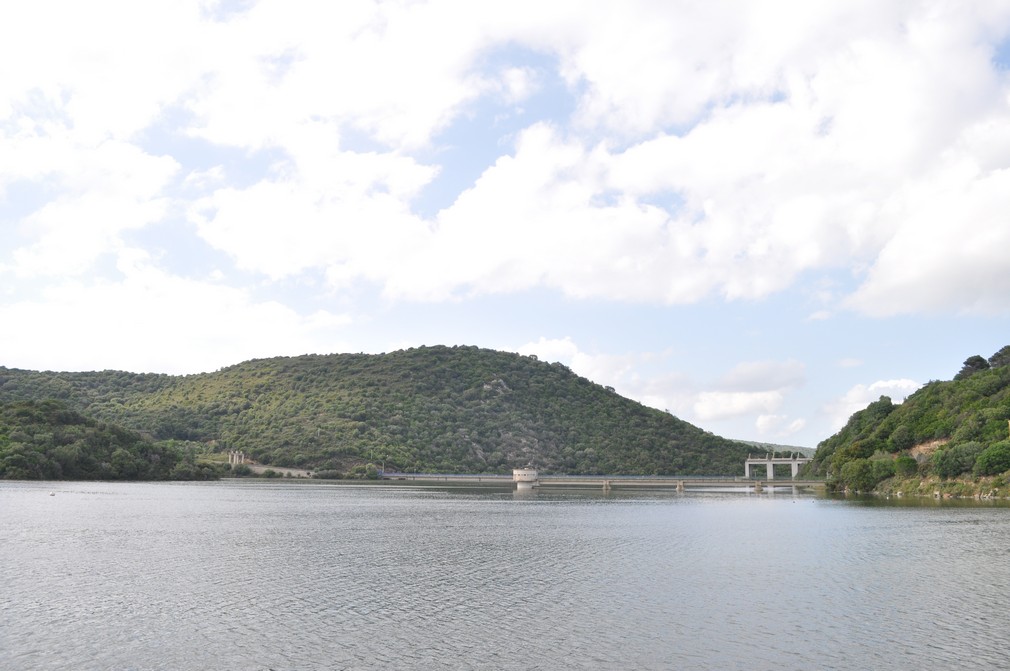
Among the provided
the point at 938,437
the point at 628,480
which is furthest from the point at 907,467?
the point at 628,480

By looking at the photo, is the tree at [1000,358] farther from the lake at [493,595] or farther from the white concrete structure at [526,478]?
the lake at [493,595]

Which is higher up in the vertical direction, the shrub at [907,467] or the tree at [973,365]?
the tree at [973,365]

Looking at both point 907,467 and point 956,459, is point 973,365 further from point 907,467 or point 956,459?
point 956,459

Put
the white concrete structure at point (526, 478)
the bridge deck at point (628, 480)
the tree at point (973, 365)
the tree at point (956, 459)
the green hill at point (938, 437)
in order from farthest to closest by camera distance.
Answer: the tree at point (973, 365) < the white concrete structure at point (526, 478) < the bridge deck at point (628, 480) < the green hill at point (938, 437) < the tree at point (956, 459)

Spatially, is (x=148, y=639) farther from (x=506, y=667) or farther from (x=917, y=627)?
(x=917, y=627)

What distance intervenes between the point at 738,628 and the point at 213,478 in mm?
168936

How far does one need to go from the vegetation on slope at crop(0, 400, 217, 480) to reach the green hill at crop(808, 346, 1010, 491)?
138743 millimetres

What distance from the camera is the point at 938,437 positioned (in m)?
140

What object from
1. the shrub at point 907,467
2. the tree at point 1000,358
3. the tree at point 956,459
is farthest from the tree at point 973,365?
the tree at point 956,459

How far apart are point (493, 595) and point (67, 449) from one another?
130039 millimetres

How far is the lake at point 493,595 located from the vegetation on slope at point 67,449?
2802 inches

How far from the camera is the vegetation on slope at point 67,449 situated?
136875 millimetres

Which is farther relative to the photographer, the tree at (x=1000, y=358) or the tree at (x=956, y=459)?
the tree at (x=1000, y=358)

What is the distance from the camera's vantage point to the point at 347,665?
26250 mm
